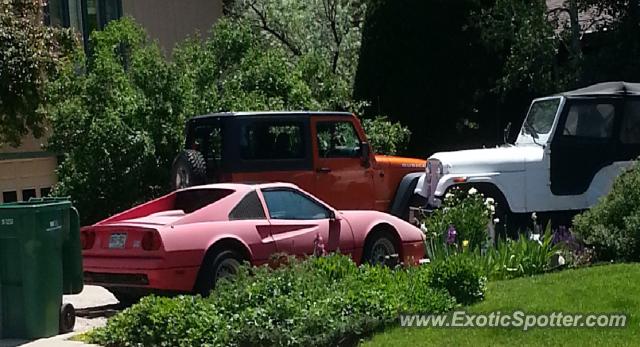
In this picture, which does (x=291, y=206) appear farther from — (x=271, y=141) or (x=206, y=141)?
(x=206, y=141)

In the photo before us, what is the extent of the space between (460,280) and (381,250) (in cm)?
365

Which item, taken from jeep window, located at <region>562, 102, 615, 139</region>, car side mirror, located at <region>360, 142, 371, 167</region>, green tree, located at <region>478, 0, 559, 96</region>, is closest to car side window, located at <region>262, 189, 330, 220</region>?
car side mirror, located at <region>360, 142, 371, 167</region>

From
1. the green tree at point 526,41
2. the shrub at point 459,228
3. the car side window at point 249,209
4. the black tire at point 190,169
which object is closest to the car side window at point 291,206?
the car side window at point 249,209

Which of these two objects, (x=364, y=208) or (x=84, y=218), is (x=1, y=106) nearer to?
(x=84, y=218)

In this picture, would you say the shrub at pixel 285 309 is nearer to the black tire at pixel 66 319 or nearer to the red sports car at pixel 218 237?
the black tire at pixel 66 319

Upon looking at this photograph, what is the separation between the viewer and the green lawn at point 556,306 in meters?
7.74

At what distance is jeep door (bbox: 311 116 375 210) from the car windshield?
235 cm

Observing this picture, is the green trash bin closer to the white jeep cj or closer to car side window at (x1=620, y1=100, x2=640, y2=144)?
the white jeep cj

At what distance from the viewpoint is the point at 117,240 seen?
11.0 m

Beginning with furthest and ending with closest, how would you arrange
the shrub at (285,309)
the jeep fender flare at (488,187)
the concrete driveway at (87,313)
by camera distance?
the jeep fender flare at (488,187)
the concrete driveway at (87,313)
the shrub at (285,309)

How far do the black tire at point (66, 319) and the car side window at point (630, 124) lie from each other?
7954 millimetres

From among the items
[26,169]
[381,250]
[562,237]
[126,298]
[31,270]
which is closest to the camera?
[31,270]

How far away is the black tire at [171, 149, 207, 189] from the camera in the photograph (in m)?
13.6

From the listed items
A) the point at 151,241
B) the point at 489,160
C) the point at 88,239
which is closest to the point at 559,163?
the point at 489,160
